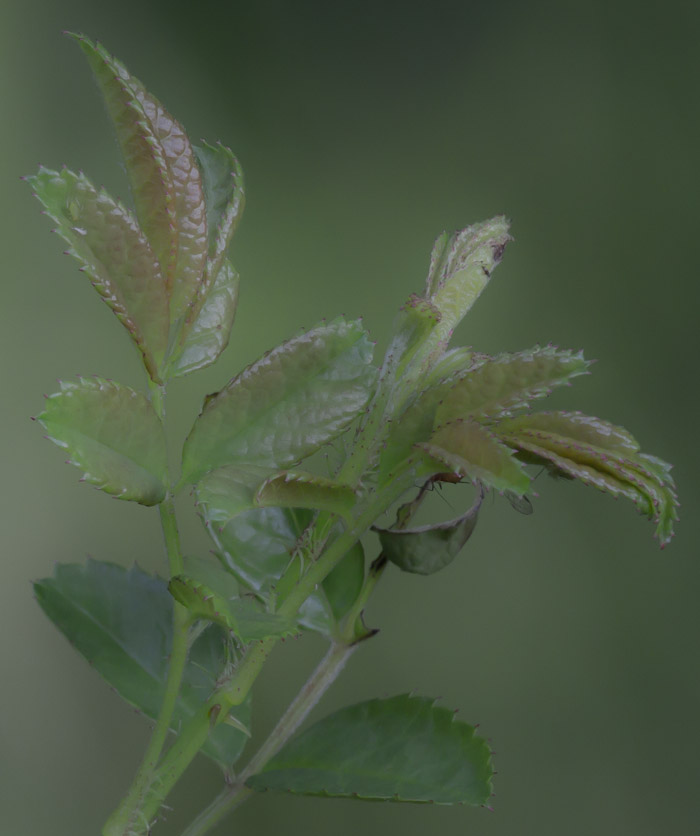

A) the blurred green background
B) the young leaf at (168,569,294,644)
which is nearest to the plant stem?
the young leaf at (168,569,294,644)

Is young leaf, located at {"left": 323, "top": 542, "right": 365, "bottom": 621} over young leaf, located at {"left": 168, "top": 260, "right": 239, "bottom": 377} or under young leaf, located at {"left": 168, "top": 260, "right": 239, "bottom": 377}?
under

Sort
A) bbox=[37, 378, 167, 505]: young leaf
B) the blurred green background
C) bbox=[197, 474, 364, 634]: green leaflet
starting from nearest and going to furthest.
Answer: bbox=[37, 378, 167, 505]: young leaf → bbox=[197, 474, 364, 634]: green leaflet → the blurred green background

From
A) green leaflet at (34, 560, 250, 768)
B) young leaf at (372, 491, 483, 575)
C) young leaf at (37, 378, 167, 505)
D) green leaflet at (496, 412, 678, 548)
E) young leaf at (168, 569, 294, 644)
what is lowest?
green leaflet at (34, 560, 250, 768)

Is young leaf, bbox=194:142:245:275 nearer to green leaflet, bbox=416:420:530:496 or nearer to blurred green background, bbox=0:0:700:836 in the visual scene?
green leaflet, bbox=416:420:530:496

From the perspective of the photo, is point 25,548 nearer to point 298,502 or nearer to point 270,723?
point 270,723

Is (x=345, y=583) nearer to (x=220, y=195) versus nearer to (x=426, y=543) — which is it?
(x=426, y=543)

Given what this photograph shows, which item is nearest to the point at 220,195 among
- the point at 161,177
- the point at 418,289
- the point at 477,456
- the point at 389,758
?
the point at 161,177

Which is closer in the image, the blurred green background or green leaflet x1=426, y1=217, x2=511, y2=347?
green leaflet x1=426, y1=217, x2=511, y2=347

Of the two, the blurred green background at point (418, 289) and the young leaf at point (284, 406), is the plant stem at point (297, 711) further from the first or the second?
→ the blurred green background at point (418, 289)
